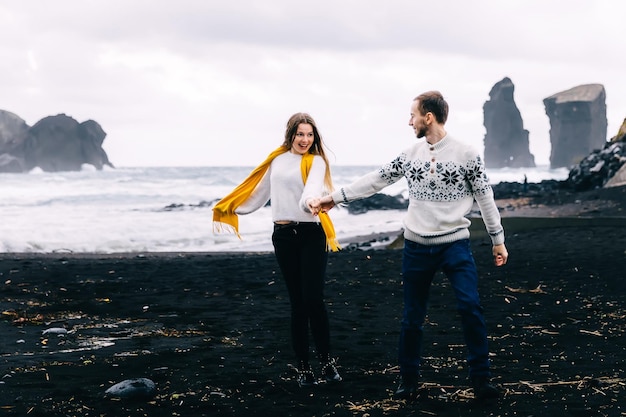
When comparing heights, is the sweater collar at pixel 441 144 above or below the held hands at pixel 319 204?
above

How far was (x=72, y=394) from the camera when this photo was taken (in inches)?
217

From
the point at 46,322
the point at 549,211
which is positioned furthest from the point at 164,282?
the point at 549,211

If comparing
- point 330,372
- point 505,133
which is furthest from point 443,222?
point 505,133

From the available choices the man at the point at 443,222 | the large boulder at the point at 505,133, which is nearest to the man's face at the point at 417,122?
the man at the point at 443,222

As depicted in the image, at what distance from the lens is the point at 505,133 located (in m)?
181

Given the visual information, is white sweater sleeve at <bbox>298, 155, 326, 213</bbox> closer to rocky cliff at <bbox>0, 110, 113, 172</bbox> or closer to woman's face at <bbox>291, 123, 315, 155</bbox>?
woman's face at <bbox>291, 123, 315, 155</bbox>

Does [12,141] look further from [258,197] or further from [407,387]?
[407,387]

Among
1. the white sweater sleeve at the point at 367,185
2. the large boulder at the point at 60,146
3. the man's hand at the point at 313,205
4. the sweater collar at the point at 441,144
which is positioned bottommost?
the man's hand at the point at 313,205

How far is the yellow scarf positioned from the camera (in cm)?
554

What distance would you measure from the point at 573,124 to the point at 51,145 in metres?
100

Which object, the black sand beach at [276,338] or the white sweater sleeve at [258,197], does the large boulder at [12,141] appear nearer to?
the black sand beach at [276,338]

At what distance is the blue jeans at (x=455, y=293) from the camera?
5117 millimetres

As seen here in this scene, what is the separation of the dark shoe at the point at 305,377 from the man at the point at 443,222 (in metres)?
0.70

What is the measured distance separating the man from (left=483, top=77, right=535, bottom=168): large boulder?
178108 millimetres
